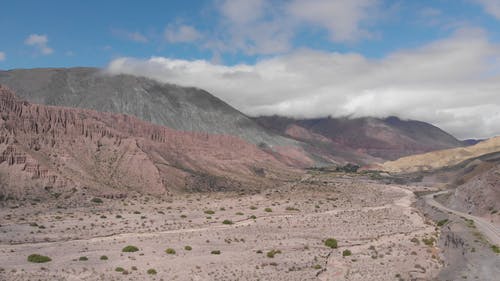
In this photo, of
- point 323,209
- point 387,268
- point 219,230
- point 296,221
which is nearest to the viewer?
point 387,268

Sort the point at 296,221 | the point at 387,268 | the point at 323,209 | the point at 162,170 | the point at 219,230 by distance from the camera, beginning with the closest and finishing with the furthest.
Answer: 1. the point at 387,268
2. the point at 219,230
3. the point at 296,221
4. the point at 323,209
5. the point at 162,170

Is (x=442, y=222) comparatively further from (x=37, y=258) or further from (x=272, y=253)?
(x=37, y=258)

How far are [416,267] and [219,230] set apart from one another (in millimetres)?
26482

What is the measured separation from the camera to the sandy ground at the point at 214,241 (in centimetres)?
4441

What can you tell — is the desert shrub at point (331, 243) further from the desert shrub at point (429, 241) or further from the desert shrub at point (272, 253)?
the desert shrub at point (429, 241)

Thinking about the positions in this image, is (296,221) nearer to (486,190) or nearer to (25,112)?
(486,190)

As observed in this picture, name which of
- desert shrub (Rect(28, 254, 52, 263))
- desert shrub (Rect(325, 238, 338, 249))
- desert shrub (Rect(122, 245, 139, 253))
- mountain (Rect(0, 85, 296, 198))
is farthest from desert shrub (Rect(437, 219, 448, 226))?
mountain (Rect(0, 85, 296, 198))

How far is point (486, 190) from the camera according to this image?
299ft

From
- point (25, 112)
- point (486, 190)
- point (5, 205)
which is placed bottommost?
point (5, 205)

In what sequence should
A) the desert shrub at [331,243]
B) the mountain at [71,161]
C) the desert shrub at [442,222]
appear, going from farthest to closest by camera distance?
the mountain at [71,161], the desert shrub at [442,222], the desert shrub at [331,243]

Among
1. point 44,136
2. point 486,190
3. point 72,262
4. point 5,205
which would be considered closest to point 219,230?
point 72,262

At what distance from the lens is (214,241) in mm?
57500

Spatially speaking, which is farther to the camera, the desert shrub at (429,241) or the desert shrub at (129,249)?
the desert shrub at (429,241)

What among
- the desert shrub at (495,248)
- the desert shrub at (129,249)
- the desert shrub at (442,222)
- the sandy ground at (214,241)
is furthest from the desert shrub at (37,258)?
the desert shrub at (442,222)
